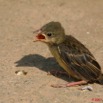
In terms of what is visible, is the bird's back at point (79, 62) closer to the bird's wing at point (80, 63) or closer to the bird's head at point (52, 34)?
the bird's wing at point (80, 63)

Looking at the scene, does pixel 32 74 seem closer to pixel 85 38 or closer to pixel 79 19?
pixel 85 38

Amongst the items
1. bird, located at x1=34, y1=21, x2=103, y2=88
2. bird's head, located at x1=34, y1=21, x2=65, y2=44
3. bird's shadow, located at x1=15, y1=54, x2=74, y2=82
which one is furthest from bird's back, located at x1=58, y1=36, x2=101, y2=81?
bird's shadow, located at x1=15, y1=54, x2=74, y2=82

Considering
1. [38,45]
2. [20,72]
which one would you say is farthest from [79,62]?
[38,45]

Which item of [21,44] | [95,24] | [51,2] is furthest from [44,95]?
[51,2]

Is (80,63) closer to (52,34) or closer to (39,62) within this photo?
(52,34)

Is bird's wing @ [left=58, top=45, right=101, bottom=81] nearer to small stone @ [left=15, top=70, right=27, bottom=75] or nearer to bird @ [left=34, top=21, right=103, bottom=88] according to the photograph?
bird @ [left=34, top=21, right=103, bottom=88]

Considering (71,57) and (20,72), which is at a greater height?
(71,57)

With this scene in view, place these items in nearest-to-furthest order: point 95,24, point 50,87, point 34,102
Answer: point 34,102 < point 50,87 < point 95,24
